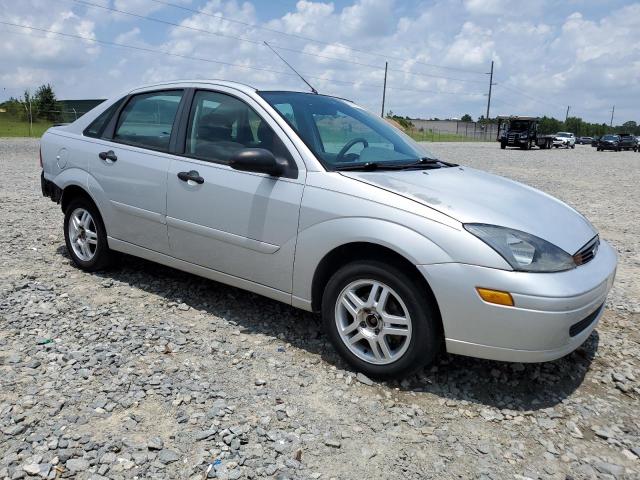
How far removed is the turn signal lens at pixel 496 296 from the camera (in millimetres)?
2824

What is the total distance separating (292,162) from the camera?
359 centimetres

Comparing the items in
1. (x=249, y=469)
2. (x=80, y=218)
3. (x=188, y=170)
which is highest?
(x=188, y=170)

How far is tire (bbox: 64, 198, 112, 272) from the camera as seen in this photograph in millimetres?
4898

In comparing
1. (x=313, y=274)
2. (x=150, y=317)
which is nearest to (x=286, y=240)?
(x=313, y=274)

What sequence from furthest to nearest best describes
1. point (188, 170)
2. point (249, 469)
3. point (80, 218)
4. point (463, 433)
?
point (80, 218) → point (188, 170) → point (463, 433) → point (249, 469)

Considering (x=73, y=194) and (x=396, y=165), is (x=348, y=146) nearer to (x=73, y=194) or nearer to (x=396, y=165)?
(x=396, y=165)

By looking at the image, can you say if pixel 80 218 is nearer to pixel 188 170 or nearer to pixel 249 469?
pixel 188 170

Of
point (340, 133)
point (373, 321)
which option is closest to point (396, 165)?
point (340, 133)

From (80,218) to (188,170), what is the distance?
64.6 inches

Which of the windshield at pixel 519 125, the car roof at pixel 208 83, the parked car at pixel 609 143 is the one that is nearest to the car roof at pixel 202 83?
the car roof at pixel 208 83

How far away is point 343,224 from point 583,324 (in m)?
1.44

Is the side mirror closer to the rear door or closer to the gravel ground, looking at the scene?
the rear door

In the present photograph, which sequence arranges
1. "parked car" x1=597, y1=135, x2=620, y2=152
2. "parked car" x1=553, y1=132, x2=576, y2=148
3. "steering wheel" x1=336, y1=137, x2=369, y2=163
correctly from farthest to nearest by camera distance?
"parked car" x1=553, y1=132, x2=576, y2=148, "parked car" x1=597, y1=135, x2=620, y2=152, "steering wheel" x1=336, y1=137, x2=369, y2=163

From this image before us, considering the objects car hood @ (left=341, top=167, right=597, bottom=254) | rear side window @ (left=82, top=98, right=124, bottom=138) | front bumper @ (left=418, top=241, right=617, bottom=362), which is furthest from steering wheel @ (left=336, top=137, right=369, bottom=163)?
rear side window @ (left=82, top=98, right=124, bottom=138)
